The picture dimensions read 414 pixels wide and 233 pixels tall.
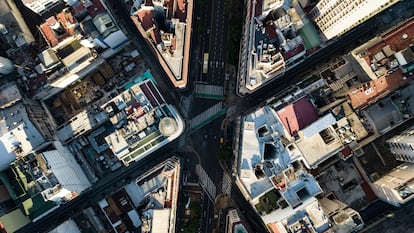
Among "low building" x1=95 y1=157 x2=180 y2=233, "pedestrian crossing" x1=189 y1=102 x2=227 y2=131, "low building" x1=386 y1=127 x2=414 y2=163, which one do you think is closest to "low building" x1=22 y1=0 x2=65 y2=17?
"pedestrian crossing" x1=189 y1=102 x2=227 y2=131

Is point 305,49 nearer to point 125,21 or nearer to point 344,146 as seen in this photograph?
point 344,146

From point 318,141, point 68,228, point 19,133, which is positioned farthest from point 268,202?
point 19,133

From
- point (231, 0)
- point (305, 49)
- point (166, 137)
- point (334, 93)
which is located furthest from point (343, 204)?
point (231, 0)

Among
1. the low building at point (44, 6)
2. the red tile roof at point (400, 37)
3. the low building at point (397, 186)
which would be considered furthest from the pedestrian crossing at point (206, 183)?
the low building at point (44, 6)

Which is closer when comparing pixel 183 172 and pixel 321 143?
pixel 321 143

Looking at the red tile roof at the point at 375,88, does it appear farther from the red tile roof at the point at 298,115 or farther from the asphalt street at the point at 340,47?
the asphalt street at the point at 340,47
